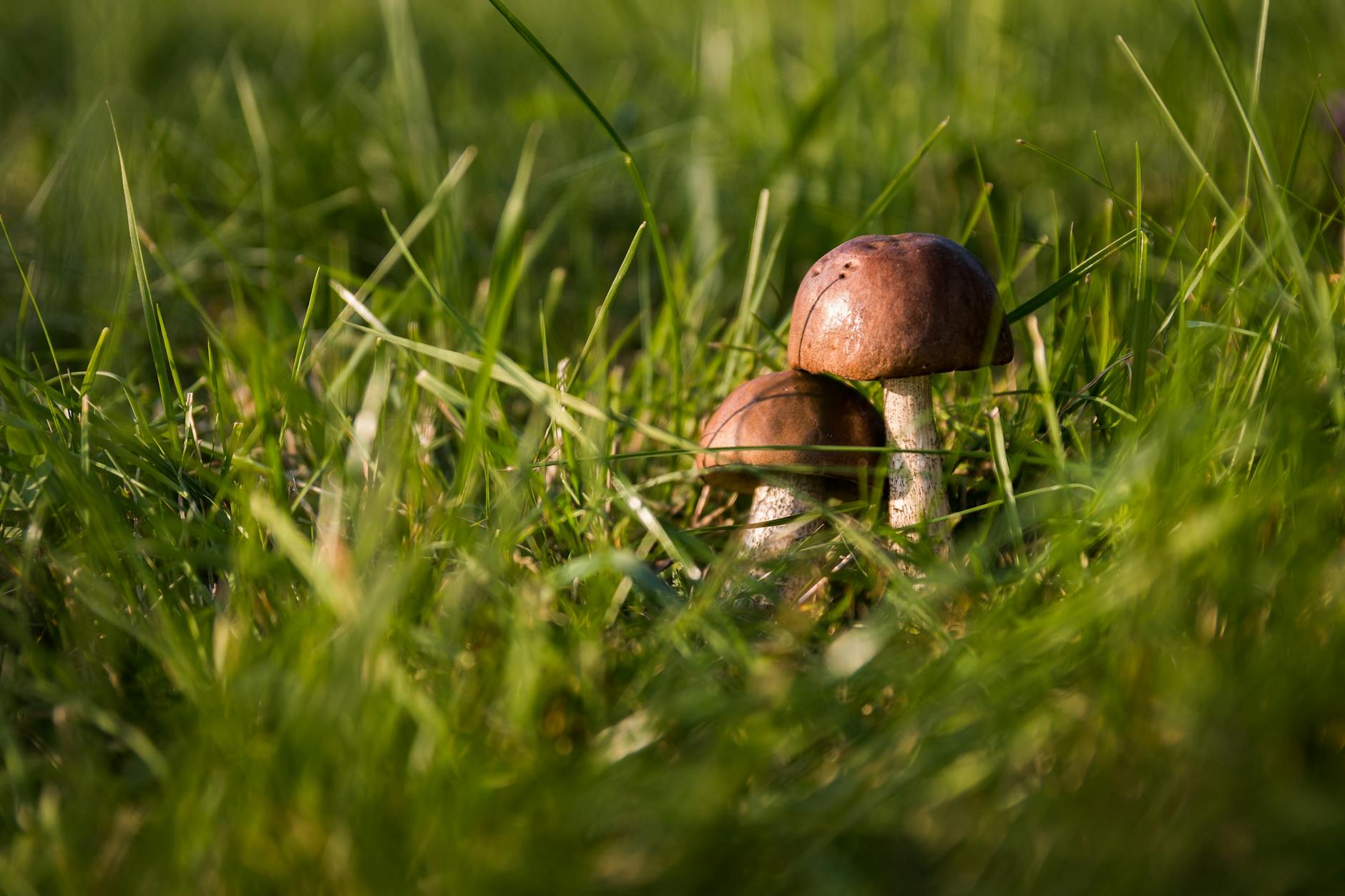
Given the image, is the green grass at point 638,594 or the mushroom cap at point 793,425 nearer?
the green grass at point 638,594

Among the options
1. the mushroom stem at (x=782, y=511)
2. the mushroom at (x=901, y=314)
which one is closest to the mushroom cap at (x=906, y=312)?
the mushroom at (x=901, y=314)

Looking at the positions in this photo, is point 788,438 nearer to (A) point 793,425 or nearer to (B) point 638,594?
(A) point 793,425

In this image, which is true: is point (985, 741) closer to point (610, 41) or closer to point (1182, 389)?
point (1182, 389)

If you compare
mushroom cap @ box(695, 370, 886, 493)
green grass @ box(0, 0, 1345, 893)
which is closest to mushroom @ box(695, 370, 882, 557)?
mushroom cap @ box(695, 370, 886, 493)

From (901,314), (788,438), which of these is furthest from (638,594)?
(901,314)

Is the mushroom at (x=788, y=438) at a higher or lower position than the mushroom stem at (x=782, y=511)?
higher

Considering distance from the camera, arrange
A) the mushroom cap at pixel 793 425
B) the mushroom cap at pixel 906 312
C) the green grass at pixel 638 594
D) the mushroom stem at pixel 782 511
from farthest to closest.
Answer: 1. the mushroom stem at pixel 782 511
2. the mushroom cap at pixel 793 425
3. the mushroom cap at pixel 906 312
4. the green grass at pixel 638 594

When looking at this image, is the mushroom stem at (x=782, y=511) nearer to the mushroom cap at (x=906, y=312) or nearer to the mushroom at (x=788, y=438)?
the mushroom at (x=788, y=438)

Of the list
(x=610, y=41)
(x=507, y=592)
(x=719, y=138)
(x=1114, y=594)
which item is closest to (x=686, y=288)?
(x=719, y=138)
